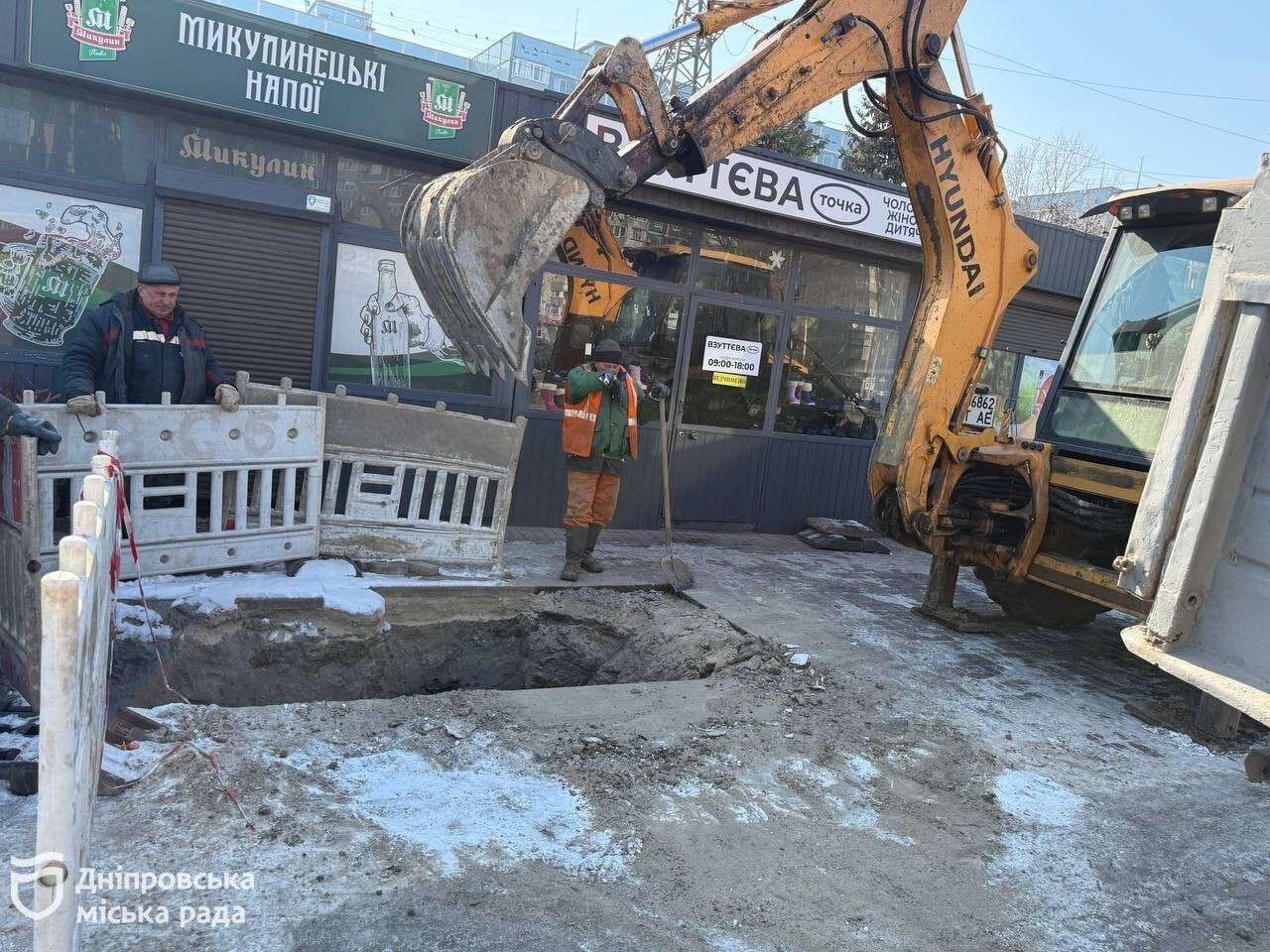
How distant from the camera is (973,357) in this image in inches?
260

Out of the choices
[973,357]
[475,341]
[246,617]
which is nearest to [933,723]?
[973,357]

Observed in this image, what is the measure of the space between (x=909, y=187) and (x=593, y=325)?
11.2 feet

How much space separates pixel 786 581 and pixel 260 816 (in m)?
5.54

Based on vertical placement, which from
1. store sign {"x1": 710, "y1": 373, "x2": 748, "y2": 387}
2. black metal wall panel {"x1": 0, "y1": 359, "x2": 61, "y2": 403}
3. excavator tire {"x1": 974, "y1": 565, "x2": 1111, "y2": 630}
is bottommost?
excavator tire {"x1": 974, "y1": 565, "x2": 1111, "y2": 630}

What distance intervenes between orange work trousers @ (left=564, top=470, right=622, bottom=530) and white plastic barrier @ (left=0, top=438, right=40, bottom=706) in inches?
158

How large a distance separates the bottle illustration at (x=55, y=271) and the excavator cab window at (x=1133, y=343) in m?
7.34

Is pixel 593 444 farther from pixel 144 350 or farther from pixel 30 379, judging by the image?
pixel 30 379

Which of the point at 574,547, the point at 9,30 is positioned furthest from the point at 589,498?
the point at 9,30

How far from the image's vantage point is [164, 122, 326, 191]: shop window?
696 centimetres

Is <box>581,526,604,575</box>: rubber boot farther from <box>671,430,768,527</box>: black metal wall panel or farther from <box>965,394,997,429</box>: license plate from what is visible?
<box>965,394,997,429</box>: license plate

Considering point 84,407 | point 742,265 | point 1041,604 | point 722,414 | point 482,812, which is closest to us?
point 482,812

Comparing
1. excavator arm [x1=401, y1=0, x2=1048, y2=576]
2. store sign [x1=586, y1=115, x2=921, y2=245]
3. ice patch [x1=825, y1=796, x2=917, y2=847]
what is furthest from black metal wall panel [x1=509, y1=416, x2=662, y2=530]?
ice patch [x1=825, y1=796, x2=917, y2=847]

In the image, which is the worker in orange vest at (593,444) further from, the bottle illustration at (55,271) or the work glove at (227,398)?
the bottle illustration at (55,271)

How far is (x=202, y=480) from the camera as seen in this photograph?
5.70 m
